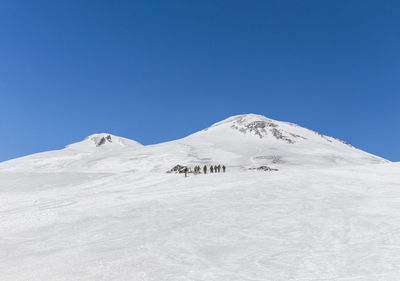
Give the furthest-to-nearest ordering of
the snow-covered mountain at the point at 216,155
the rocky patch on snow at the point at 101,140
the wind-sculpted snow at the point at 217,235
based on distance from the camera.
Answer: the rocky patch on snow at the point at 101,140, the snow-covered mountain at the point at 216,155, the wind-sculpted snow at the point at 217,235

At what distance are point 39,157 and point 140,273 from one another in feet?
213

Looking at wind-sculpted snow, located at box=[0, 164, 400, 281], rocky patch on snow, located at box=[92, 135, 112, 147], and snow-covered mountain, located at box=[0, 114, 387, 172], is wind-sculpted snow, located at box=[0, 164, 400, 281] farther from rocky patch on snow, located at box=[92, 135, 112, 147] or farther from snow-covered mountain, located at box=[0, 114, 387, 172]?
rocky patch on snow, located at box=[92, 135, 112, 147]

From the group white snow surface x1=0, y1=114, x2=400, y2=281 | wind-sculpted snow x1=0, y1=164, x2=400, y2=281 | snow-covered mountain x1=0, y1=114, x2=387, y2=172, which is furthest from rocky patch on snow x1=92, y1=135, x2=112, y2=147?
wind-sculpted snow x1=0, y1=164, x2=400, y2=281

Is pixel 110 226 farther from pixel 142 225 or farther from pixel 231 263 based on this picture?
pixel 231 263

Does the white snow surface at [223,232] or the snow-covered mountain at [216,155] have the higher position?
the snow-covered mountain at [216,155]

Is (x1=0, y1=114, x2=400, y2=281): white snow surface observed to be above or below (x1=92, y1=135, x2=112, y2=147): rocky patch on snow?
below

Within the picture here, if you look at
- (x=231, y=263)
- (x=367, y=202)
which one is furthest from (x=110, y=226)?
(x=367, y=202)

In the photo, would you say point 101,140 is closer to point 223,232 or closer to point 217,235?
point 223,232

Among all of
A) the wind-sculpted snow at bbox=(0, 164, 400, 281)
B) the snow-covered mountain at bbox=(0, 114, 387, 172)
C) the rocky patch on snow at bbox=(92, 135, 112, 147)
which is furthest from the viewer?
the rocky patch on snow at bbox=(92, 135, 112, 147)

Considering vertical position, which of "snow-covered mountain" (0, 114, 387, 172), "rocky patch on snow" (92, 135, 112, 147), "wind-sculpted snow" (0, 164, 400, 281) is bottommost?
"wind-sculpted snow" (0, 164, 400, 281)

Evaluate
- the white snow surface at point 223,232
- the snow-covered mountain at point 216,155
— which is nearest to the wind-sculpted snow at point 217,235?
the white snow surface at point 223,232

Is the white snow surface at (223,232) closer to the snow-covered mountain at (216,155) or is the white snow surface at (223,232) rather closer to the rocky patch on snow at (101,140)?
the snow-covered mountain at (216,155)

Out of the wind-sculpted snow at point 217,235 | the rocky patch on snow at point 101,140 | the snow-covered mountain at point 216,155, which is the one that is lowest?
the wind-sculpted snow at point 217,235

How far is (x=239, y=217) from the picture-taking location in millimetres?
12805
